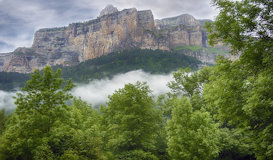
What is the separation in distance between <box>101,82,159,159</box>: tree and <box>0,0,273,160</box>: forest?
10cm

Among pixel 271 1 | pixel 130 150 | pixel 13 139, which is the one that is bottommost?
pixel 130 150

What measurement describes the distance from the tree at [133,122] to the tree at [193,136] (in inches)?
116

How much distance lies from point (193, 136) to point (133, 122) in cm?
642

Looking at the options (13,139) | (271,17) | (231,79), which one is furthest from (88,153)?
(271,17)

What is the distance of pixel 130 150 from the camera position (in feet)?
69.4

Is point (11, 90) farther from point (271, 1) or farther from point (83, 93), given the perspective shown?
point (271, 1)

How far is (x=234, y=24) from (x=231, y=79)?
2.62m

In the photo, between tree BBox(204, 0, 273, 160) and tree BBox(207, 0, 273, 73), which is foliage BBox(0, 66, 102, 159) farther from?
tree BBox(207, 0, 273, 73)

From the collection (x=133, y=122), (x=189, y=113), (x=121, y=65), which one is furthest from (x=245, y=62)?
(x=121, y=65)

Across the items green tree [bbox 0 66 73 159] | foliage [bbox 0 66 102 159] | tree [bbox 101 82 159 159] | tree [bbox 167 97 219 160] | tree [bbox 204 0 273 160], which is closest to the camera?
tree [bbox 204 0 273 160]

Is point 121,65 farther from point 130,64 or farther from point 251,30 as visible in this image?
point 251,30

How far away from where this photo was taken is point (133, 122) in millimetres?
22031

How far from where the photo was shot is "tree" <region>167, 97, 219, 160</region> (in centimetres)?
1792

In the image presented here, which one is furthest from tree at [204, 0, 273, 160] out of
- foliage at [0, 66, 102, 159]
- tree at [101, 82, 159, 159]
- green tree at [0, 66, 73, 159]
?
tree at [101, 82, 159, 159]
